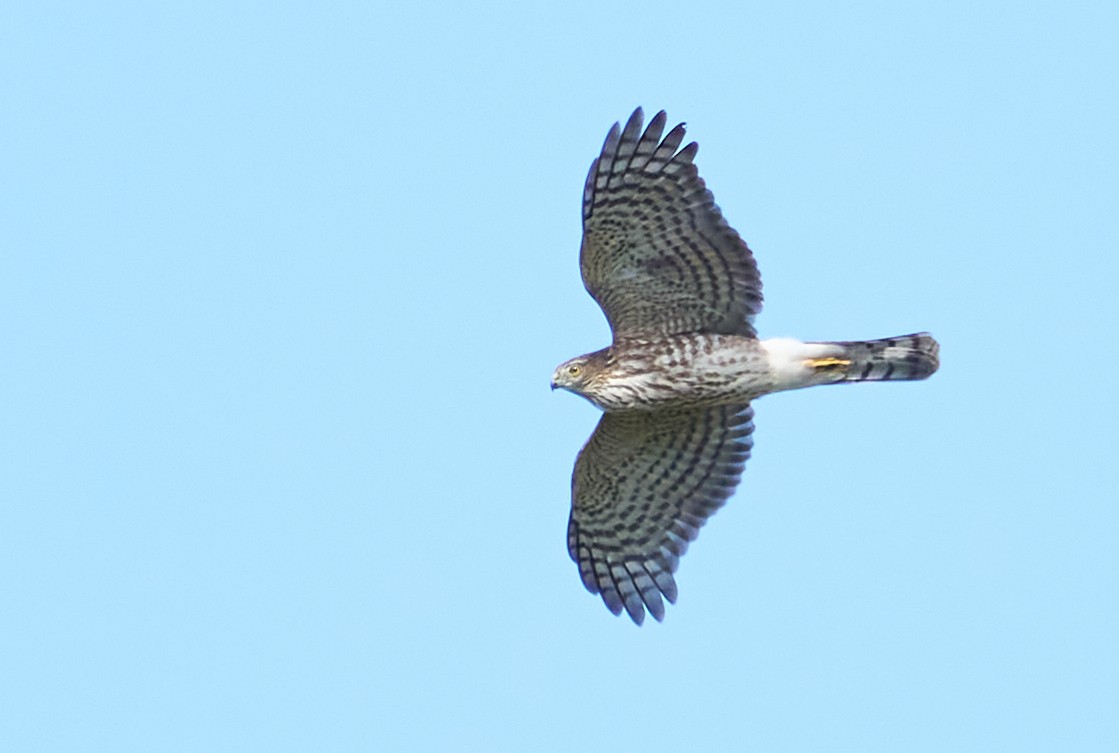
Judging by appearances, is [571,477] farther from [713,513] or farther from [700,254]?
[700,254]

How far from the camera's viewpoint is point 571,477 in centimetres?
1484

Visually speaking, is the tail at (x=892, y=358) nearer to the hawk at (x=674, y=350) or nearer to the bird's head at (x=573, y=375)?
the hawk at (x=674, y=350)

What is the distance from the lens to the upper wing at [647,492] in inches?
575

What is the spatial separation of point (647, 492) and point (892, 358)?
6.46 ft

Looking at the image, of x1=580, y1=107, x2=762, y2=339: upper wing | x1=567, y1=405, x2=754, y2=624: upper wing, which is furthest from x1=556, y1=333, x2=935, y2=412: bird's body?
x1=567, y1=405, x2=754, y2=624: upper wing

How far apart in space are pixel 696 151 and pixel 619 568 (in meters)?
3.10

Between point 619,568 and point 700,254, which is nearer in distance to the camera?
point 700,254

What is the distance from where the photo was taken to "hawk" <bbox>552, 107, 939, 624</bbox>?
44.9 feet

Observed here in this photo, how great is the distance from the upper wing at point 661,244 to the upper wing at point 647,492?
86cm

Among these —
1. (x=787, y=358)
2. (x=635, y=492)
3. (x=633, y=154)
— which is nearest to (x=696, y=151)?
(x=633, y=154)

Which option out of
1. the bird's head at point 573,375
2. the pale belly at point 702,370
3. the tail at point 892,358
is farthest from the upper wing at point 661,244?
the tail at point 892,358

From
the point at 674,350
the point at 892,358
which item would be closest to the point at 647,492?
the point at 674,350

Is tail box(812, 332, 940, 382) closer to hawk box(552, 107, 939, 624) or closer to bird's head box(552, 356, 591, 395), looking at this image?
hawk box(552, 107, 939, 624)

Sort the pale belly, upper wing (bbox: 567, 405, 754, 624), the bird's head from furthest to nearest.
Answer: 1. upper wing (bbox: 567, 405, 754, 624)
2. the bird's head
3. the pale belly
